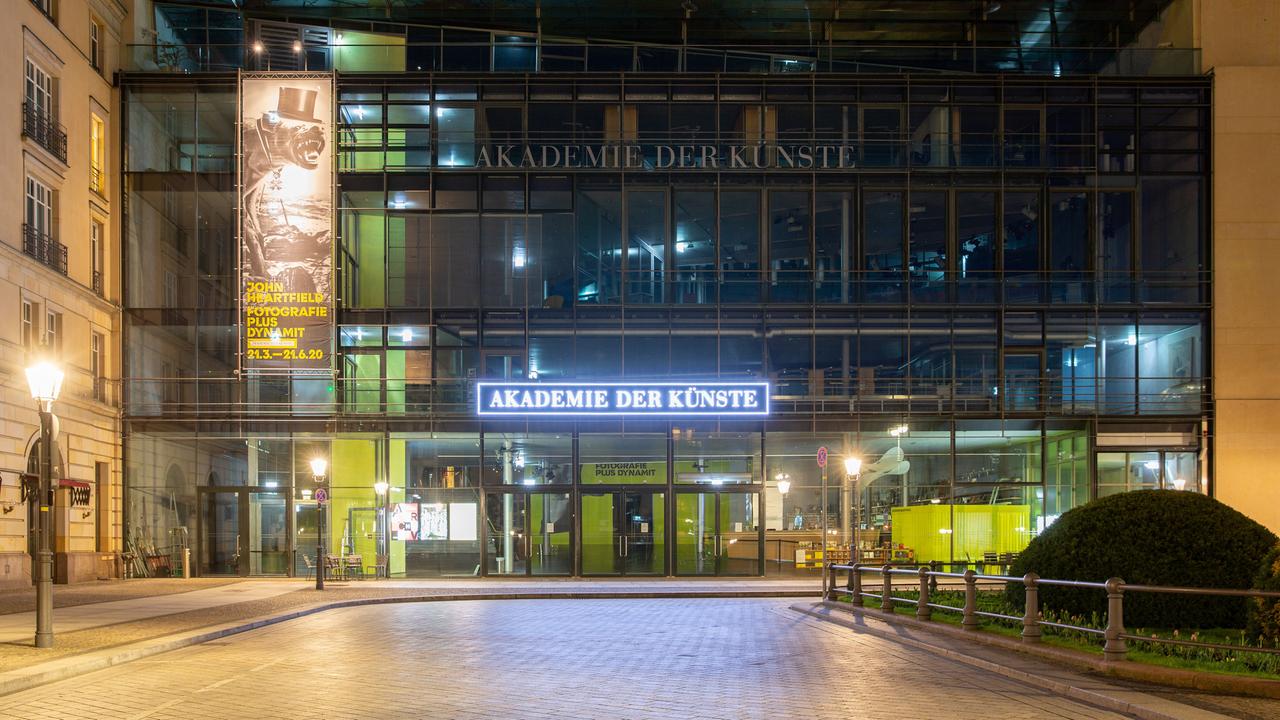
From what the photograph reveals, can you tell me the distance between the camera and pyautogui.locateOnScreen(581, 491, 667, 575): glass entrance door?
122ft

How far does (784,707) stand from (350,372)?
27.3 m

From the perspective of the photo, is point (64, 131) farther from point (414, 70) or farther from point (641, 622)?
point (641, 622)

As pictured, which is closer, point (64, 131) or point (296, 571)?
point (64, 131)

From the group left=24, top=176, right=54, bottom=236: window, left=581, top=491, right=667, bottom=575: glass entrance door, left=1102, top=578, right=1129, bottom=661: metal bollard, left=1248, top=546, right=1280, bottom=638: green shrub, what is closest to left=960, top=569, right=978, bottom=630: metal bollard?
left=1102, top=578, right=1129, bottom=661: metal bollard

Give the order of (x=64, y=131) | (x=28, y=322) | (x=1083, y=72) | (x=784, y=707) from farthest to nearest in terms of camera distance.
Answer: (x=1083, y=72), (x=64, y=131), (x=28, y=322), (x=784, y=707)

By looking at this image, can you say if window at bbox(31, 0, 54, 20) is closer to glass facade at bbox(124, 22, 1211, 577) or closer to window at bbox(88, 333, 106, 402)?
glass facade at bbox(124, 22, 1211, 577)

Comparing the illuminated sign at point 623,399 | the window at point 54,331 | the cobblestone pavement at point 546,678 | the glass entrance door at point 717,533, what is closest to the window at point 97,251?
the window at point 54,331

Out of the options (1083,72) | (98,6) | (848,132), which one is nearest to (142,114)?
(98,6)

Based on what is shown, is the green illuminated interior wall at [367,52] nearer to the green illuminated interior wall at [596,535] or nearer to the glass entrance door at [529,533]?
the glass entrance door at [529,533]

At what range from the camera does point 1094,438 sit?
3681 centimetres

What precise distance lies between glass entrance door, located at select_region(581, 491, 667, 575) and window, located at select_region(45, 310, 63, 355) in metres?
15.2

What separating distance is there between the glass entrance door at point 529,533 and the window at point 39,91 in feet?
53.3

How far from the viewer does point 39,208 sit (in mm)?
33188

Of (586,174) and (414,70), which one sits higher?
(414,70)
